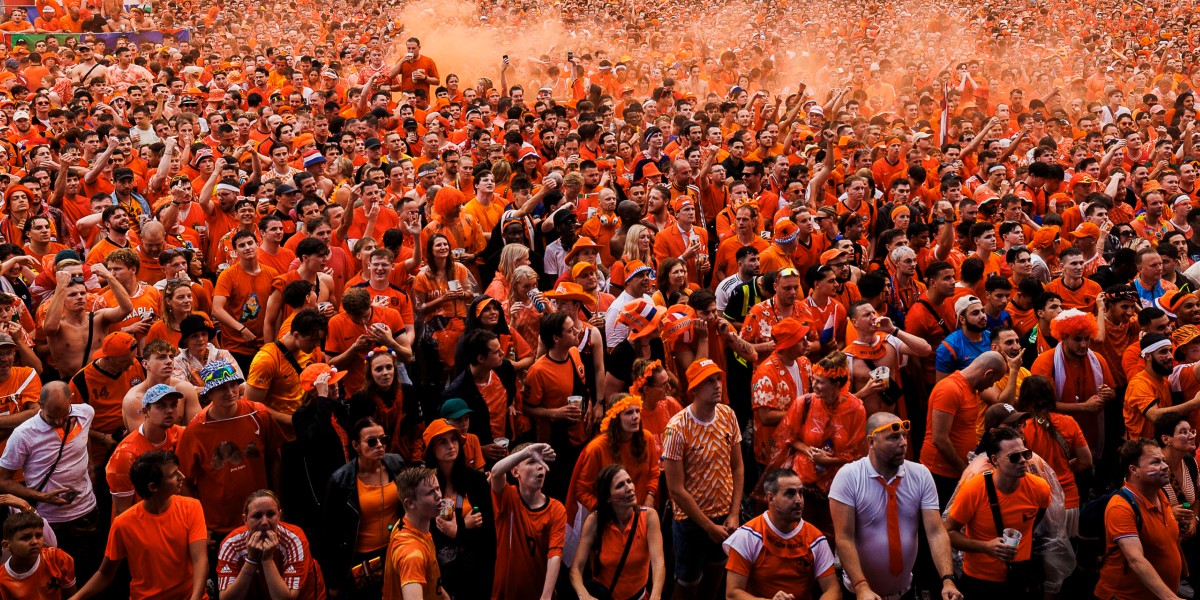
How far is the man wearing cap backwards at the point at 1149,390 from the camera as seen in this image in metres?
7.65

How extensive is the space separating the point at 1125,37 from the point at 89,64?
21091 millimetres

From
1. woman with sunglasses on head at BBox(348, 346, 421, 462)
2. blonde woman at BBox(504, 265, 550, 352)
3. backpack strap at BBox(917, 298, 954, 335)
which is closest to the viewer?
woman with sunglasses on head at BBox(348, 346, 421, 462)

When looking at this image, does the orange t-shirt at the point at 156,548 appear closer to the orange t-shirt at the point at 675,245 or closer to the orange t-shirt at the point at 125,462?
the orange t-shirt at the point at 125,462

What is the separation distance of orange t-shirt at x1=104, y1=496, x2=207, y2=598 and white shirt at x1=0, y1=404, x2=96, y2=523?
35.9 inches

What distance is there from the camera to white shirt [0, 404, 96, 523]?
21.5 ft

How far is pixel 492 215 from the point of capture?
34.9 ft

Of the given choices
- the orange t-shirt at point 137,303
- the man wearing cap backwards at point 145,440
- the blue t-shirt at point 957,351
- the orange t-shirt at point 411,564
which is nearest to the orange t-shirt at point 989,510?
the blue t-shirt at point 957,351

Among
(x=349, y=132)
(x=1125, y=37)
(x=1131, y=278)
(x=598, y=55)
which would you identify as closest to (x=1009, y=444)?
(x=1131, y=278)

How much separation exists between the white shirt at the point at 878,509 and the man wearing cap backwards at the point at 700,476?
788 millimetres

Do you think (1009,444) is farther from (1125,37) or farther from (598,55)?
(1125,37)

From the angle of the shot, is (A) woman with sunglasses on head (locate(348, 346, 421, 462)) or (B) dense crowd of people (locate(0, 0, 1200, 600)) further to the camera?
(A) woman with sunglasses on head (locate(348, 346, 421, 462))

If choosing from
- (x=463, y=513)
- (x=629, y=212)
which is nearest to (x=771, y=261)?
(x=629, y=212)

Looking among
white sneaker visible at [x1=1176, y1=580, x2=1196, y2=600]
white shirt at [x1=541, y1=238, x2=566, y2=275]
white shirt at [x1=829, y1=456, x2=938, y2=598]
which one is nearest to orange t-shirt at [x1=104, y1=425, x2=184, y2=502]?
white shirt at [x1=829, y1=456, x2=938, y2=598]

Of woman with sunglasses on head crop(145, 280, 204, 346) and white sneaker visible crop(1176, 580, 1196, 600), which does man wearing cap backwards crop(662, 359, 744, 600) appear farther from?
woman with sunglasses on head crop(145, 280, 204, 346)
